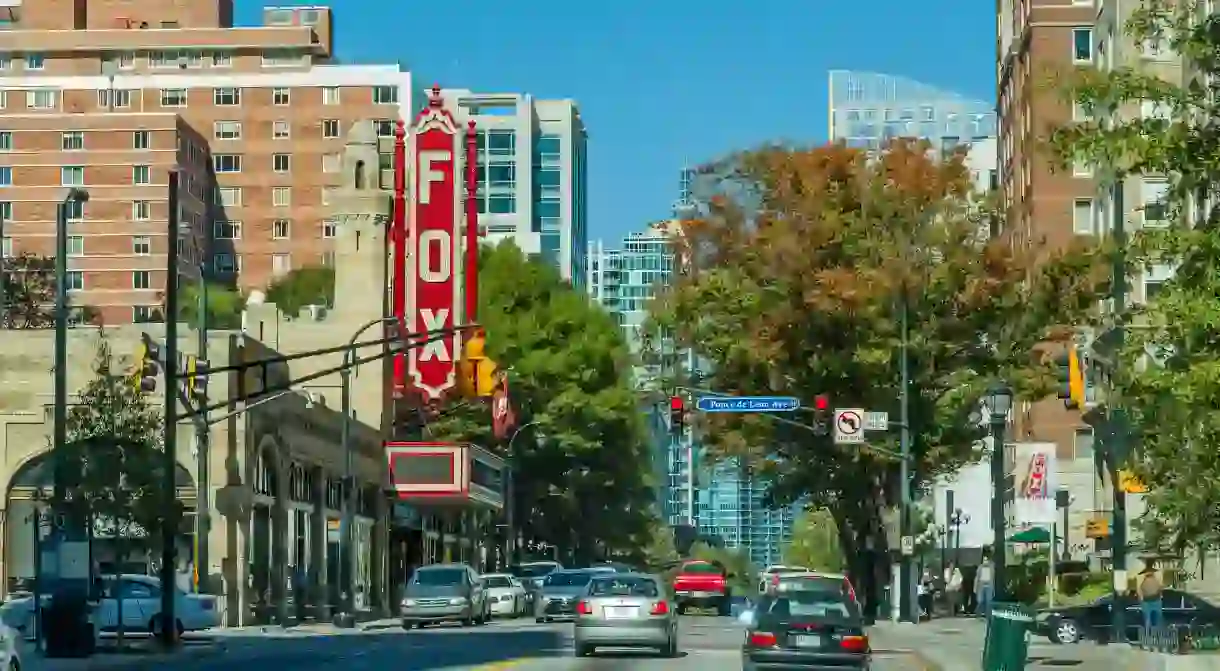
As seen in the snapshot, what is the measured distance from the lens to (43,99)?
15275 centimetres

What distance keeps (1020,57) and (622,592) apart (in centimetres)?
7130

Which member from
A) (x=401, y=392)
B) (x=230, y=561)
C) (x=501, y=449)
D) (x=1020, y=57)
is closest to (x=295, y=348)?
(x=401, y=392)

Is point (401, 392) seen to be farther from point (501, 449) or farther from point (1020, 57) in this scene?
point (1020, 57)

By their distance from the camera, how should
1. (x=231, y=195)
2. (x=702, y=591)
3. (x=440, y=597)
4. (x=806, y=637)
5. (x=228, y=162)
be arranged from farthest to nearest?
(x=231, y=195) → (x=228, y=162) → (x=702, y=591) → (x=440, y=597) → (x=806, y=637)

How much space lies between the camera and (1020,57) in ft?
350

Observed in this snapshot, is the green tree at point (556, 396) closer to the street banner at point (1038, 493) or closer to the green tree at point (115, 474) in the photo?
the green tree at point (115, 474)

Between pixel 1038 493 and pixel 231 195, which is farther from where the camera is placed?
pixel 231 195

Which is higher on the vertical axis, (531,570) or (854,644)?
(854,644)

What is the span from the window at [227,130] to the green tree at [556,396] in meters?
53.6

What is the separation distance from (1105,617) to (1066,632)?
0.90 metres

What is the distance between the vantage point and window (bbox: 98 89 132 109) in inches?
6058

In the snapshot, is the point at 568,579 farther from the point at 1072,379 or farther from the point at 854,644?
the point at 854,644

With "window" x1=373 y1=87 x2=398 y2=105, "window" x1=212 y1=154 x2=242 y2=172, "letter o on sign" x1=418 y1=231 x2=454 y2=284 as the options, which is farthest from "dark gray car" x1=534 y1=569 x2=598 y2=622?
"window" x1=212 y1=154 x2=242 y2=172

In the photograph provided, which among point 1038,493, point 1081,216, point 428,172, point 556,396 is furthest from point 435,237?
point 1038,493
